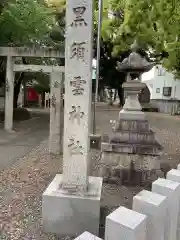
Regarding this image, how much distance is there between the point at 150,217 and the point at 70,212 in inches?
65.2

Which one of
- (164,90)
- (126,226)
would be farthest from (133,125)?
(164,90)

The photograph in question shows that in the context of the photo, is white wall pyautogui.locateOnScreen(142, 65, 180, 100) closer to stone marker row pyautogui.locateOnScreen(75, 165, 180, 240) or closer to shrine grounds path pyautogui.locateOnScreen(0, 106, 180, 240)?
shrine grounds path pyautogui.locateOnScreen(0, 106, 180, 240)

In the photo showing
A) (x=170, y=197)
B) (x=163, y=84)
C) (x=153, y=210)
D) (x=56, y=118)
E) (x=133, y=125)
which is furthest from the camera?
(x=163, y=84)

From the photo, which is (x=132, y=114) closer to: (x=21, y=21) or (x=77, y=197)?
(x=77, y=197)

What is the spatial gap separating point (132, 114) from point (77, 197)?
314 centimetres

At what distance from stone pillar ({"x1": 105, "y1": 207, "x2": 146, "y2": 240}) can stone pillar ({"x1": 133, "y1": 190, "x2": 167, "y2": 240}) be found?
0.15 metres

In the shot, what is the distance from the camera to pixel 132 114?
6617mm

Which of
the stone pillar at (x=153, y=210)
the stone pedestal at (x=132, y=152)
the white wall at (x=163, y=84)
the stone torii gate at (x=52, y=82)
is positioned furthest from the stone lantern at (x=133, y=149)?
the white wall at (x=163, y=84)

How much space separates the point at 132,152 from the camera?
6379 millimetres

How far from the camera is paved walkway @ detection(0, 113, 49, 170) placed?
833cm

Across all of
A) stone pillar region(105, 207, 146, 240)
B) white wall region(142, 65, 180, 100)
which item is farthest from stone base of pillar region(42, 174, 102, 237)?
white wall region(142, 65, 180, 100)

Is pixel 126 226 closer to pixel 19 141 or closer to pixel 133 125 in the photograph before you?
pixel 133 125

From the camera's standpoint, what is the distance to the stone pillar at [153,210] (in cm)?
252

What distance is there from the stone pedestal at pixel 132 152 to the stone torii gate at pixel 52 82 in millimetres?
2791
